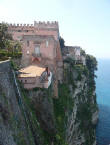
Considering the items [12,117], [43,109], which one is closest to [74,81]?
[43,109]

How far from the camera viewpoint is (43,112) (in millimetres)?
24281

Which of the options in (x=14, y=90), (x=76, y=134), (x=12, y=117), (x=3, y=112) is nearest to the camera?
(x=3, y=112)

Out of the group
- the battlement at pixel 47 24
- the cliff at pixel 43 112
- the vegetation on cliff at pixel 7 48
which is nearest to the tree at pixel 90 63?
the cliff at pixel 43 112

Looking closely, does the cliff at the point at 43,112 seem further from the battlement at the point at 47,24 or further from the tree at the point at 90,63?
the tree at the point at 90,63

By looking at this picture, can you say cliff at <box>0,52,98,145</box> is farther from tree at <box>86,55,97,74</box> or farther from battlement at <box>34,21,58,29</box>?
tree at <box>86,55,97,74</box>

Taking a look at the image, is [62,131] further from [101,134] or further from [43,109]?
[101,134]

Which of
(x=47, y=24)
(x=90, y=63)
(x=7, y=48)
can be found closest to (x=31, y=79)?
(x=7, y=48)

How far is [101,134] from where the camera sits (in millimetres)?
49031

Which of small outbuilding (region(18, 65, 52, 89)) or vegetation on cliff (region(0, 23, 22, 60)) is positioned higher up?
vegetation on cliff (region(0, 23, 22, 60))

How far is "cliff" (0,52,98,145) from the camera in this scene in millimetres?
16172

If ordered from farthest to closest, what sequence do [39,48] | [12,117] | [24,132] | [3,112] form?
1. [39,48]
2. [24,132]
3. [12,117]
4. [3,112]

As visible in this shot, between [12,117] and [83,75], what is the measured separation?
1204 inches

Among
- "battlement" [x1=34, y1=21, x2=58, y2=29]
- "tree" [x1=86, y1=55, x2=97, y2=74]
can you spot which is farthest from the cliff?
"tree" [x1=86, y1=55, x2=97, y2=74]

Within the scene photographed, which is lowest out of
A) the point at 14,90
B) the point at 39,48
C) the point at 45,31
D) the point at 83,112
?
the point at 83,112
